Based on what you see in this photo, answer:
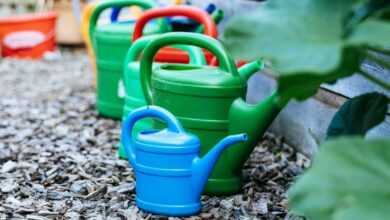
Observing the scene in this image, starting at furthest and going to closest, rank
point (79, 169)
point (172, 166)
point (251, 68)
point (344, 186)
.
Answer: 1. point (79, 169)
2. point (251, 68)
3. point (172, 166)
4. point (344, 186)

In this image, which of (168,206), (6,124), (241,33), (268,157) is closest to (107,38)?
(6,124)

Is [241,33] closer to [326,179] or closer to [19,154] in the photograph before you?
[326,179]

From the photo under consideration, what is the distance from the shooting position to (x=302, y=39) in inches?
55.0

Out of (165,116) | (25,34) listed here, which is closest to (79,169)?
(165,116)

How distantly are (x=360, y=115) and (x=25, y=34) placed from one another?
471 cm

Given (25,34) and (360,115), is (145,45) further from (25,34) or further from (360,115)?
(25,34)

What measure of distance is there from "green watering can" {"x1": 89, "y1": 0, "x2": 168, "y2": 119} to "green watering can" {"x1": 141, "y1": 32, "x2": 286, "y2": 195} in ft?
3.36

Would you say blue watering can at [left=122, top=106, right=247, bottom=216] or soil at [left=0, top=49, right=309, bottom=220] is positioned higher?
blue watering can at [left=122, top=106, right=247, bottom=216]

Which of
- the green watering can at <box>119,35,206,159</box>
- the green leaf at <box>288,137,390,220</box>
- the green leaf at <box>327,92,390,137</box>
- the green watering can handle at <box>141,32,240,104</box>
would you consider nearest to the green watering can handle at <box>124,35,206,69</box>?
the green watering can at <box>119,35,206,159</box>

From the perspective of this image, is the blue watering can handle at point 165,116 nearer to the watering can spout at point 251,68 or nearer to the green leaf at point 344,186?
the watering can spout at point 251,68

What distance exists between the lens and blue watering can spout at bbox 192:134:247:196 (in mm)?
2389

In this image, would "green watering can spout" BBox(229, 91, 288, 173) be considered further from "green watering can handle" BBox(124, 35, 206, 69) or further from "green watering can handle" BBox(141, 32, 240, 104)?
"green watering can handle" BBox(124, 35, 206, 69)

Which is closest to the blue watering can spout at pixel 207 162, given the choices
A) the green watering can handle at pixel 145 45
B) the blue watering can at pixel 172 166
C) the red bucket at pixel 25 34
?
the blue watering can at pixel 172 166

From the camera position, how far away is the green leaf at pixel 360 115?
1.83 m
